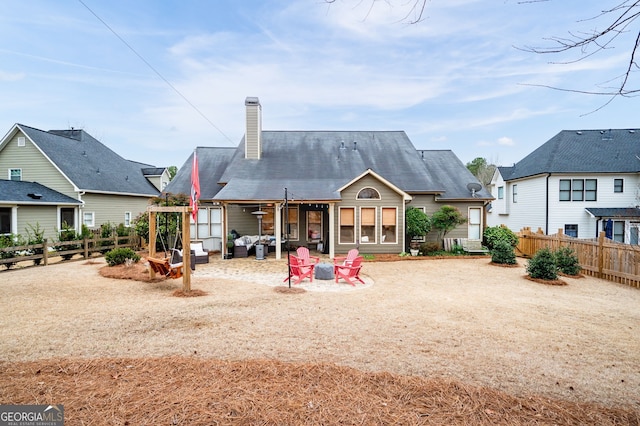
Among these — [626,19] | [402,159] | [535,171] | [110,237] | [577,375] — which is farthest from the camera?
[535,171]

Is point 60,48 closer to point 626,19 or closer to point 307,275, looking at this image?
point 307,275

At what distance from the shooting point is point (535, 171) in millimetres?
22141

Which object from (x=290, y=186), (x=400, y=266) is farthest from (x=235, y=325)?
(x=290, y=186)

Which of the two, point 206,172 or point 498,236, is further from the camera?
point 206,172

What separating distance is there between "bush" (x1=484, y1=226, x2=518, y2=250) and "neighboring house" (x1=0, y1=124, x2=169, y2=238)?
919 inches

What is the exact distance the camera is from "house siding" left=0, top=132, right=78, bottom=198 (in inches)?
749

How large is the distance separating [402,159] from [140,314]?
689 inches

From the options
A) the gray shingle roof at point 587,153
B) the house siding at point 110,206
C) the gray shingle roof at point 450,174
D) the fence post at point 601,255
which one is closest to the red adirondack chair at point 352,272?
the fence post at point 601,255

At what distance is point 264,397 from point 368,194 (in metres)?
13.2

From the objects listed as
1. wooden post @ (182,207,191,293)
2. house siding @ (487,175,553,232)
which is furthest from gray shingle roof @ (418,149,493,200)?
wooden post @ (182,207,191,293)

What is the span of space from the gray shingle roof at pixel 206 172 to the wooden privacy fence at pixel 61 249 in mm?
3746

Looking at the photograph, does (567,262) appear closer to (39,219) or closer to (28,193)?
(39,219)

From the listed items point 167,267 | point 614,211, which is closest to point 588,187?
point 614,211

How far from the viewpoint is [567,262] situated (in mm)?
11617
